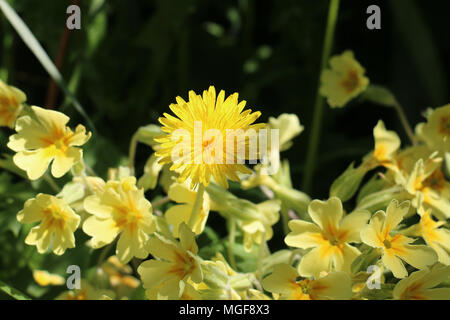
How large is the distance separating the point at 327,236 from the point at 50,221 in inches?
11.6

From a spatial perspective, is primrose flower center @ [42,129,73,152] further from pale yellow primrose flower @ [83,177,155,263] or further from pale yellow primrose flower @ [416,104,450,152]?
pale yellow primrose flower @ [416,104,450,152]

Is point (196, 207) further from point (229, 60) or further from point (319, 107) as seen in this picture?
point (229, 60)

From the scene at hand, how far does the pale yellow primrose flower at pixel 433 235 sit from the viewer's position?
2.02ft

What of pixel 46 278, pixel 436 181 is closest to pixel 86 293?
pixel 46 278

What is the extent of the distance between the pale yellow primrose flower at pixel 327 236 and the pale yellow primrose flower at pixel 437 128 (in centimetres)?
19

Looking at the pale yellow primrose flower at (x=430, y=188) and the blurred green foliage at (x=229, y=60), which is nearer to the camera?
the pale yellow primrose flower at (x=430, y=188)

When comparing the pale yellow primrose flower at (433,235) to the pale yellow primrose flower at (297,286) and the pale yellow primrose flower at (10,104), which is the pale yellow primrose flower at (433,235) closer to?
the pale yellow primrose flower at (297,286)

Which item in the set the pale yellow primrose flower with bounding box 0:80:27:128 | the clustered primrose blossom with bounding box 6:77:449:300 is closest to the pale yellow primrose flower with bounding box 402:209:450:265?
the clustered primrose blossom with bounding box 6:77:449:300

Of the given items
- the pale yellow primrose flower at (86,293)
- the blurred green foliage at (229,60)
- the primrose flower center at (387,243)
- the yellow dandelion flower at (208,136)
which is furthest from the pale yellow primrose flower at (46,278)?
the primrose flower center at (387,243)

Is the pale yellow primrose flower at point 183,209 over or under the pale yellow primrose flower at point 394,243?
over

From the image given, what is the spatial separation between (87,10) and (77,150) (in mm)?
473

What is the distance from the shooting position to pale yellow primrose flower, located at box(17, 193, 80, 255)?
0.63 meters

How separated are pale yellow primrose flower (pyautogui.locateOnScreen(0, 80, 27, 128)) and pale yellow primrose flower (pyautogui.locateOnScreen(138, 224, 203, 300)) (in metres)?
0.23

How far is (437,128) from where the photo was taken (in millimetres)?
736
